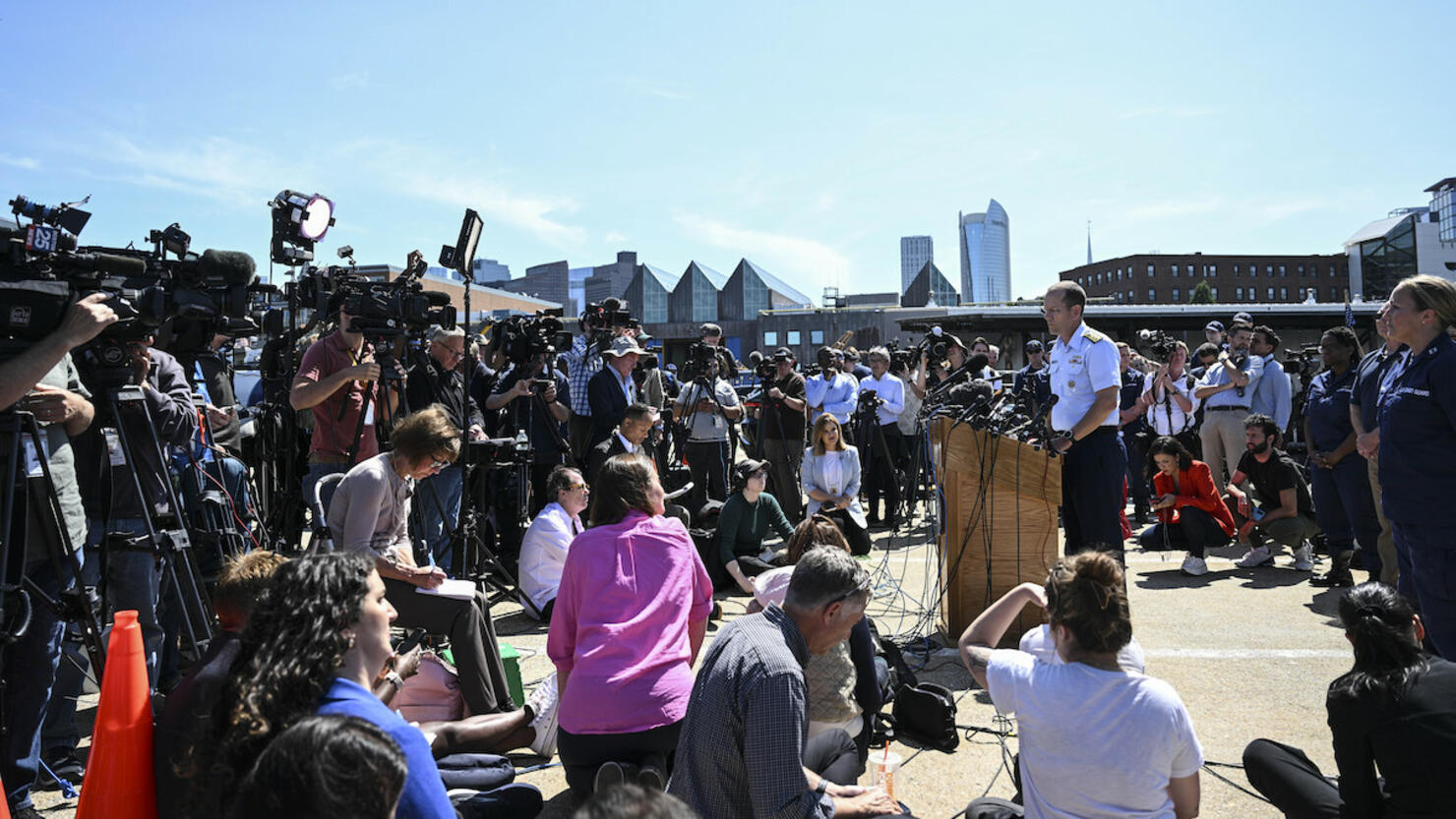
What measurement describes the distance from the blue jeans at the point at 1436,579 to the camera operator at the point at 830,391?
608 centimetres

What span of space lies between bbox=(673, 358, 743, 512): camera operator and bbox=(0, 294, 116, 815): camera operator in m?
5.67

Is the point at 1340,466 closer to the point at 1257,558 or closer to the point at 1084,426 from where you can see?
the point at 1257,558

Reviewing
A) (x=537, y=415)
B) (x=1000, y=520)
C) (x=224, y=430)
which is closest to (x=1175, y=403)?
(x=1000, y=520)

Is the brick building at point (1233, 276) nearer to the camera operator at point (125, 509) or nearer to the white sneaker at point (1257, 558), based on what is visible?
the white sneaker at point (1257, 558)

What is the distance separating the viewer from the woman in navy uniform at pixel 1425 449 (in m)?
3.85

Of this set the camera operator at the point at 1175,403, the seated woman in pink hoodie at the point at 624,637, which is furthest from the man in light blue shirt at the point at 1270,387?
the seated woman in pink hoodie at the point at 624,637

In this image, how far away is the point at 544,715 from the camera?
392 centimetres

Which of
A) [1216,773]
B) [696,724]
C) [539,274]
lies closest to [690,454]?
[1216,773]

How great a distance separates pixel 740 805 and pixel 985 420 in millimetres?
3271

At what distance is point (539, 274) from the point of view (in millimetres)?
84750

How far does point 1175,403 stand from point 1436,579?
668 cm

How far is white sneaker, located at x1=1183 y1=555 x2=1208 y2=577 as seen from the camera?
7.15 m

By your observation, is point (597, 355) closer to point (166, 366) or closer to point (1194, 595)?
point (166, 366)

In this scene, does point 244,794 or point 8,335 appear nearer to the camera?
point 244,794
